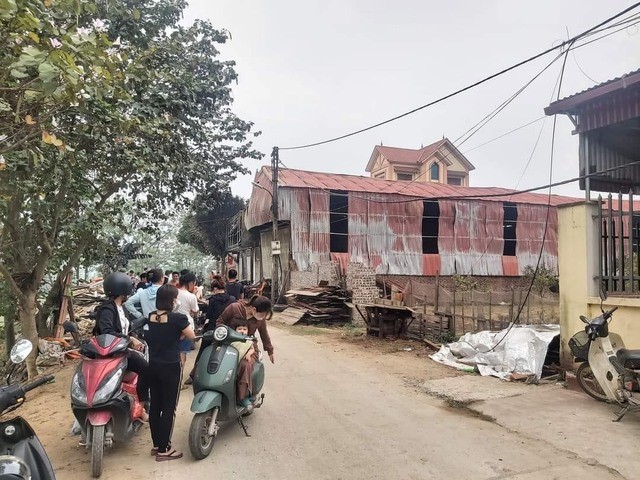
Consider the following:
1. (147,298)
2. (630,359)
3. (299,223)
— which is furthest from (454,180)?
(630,359)

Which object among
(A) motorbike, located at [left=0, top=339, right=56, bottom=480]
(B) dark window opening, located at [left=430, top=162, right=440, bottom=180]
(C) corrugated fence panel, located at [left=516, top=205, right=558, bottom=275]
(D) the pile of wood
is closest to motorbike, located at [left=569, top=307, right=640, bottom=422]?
(A) motorbike, located at [left=0, top=339, right=56, bottom=480]

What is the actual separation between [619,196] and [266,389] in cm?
566

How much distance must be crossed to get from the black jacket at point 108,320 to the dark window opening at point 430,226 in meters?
20.5

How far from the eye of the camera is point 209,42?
11922mm

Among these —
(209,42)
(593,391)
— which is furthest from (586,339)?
(209,42)

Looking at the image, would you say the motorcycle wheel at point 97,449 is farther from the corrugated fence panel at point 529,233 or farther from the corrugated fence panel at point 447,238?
the corrugated fence panel at point 529,233

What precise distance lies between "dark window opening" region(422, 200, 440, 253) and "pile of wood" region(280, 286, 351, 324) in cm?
893

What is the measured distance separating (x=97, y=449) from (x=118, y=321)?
1.17 meters

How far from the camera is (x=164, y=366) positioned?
13.7 feet

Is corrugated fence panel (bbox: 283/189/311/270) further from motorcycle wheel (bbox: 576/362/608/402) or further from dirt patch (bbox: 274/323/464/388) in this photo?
motorcycle wheel (bbox: 576/362/608/402)

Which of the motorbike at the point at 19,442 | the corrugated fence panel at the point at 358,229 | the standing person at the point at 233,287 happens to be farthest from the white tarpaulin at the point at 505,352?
the corrugated fence panel at the point at 358,229

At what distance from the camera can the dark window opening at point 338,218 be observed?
71.6 feet

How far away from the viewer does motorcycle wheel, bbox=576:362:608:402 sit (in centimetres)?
604

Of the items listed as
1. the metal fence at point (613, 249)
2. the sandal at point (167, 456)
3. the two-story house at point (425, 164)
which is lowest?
the sandal at point (167, 456)
